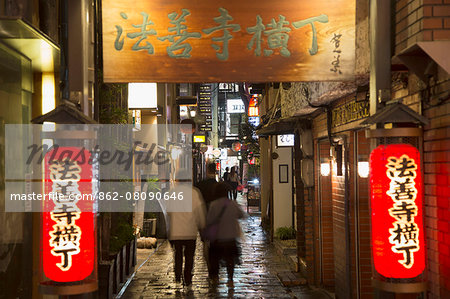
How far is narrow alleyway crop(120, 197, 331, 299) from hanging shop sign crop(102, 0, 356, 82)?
261 inches

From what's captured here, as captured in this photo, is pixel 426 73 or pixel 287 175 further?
pixel 287 175

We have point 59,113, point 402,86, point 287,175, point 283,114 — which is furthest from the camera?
point 287,175

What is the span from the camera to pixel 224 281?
42.2 ft

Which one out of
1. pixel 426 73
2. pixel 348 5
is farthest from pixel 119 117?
pixel 426 73

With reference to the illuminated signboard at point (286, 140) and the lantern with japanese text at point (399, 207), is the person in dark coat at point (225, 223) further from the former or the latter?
the illuminated signboard at point (286, 140)

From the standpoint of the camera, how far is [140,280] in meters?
13.0

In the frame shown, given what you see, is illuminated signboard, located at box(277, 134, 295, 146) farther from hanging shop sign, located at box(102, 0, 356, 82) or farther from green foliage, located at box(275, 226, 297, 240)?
hanging shop sign, located at box(102, 0, 356, 82)

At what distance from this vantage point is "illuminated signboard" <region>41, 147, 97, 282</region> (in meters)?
5.27

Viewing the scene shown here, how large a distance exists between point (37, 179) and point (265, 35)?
5.07 metres

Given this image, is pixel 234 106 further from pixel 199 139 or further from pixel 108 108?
pixel 108 108

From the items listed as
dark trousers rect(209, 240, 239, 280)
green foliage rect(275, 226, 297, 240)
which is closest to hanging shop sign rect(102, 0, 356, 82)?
dark trousers rect(209, 240, 239, 280)

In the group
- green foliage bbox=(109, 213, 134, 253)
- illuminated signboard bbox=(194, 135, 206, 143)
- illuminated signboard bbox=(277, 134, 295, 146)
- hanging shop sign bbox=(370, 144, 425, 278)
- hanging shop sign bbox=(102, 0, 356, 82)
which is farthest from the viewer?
illuminated signboard bbox=(194, 135, 206, 143)

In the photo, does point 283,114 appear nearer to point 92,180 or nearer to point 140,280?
point 140,280
